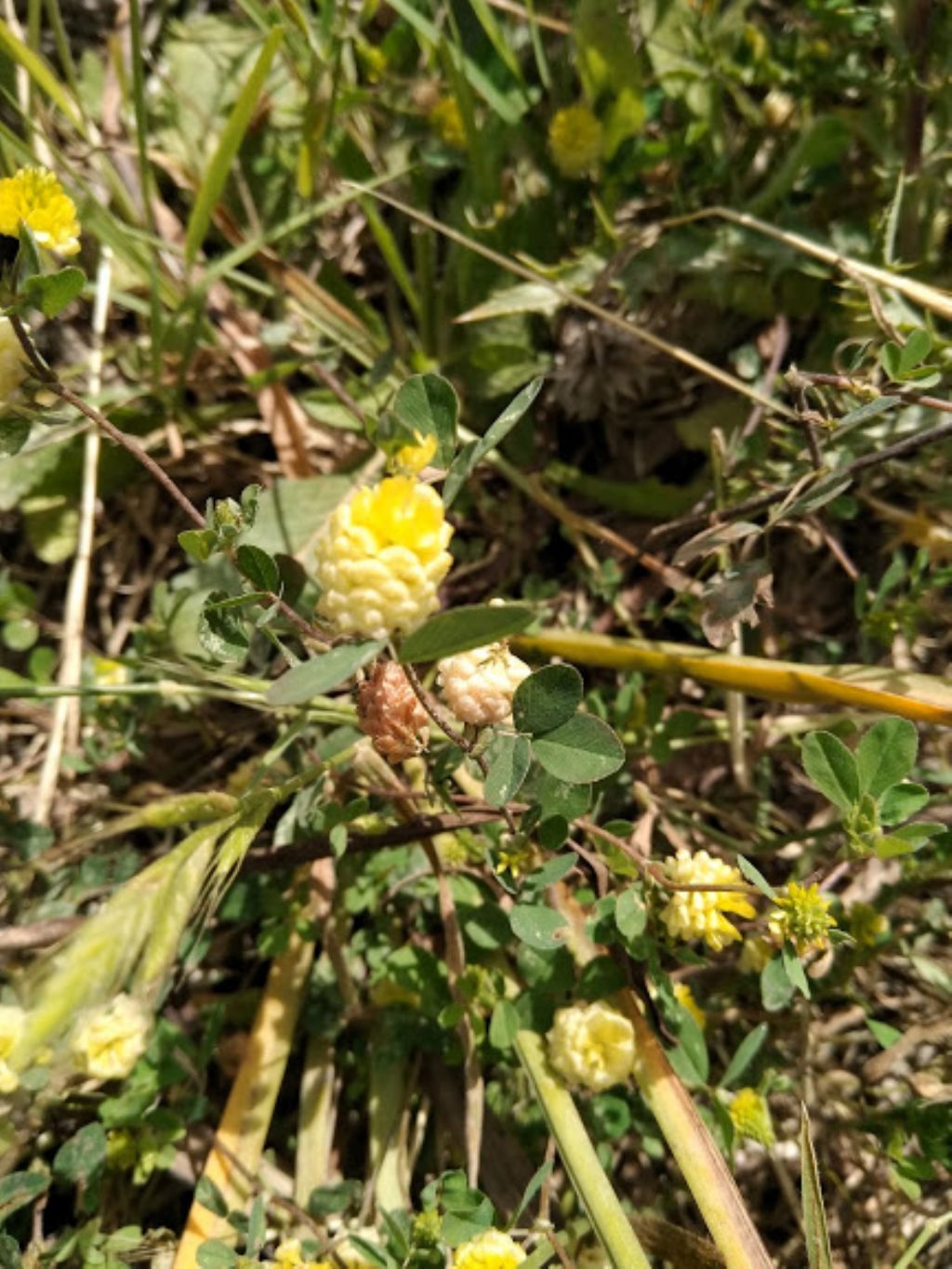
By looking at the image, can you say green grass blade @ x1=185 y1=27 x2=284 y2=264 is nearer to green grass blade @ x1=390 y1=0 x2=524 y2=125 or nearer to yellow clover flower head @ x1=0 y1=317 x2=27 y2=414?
green grass blade @ x1=390 y1=0 x2=524 y2=125

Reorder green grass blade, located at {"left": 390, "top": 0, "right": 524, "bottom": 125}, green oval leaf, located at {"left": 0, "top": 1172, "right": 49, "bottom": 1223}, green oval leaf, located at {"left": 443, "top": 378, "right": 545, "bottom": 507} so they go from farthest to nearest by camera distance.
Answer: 1. green grass blade, located at {"left": 390, "top": 0, "right": 524, "bottom": 125}
2. green oval leaf, located at {"left": 0, "top": 1172, "right": 49, "bottom": 1223}
3. green oval leaf, located at {"left": 443, "top": 378, "right": 545, "bottom": 507}

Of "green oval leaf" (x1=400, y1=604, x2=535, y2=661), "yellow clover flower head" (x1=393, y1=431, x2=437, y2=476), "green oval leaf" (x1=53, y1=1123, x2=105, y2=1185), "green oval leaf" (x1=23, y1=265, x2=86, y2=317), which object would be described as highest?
"green oval leaf" (x1=23, y1=265, x2=86, y2=317)

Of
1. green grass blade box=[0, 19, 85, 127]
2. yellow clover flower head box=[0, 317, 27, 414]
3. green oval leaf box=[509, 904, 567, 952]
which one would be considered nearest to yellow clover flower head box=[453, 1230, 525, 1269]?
green oval leaf box=[509, 904, 567, 952]

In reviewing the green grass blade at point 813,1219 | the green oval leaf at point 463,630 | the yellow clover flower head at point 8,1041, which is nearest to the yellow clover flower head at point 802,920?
the green grass blade at point 813,1219

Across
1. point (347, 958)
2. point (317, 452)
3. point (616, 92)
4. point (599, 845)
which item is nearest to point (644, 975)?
point (599, 845)

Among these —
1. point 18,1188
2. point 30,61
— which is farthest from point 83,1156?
point 30,61
